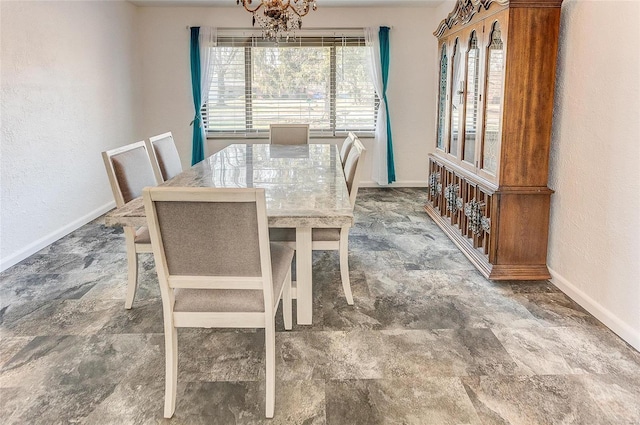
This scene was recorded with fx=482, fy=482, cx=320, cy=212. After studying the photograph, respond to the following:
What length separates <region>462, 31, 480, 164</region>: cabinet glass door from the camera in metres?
3.46

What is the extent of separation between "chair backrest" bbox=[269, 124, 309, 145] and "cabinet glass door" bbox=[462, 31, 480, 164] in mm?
1653

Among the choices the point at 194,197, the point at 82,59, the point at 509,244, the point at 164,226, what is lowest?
the point at 509,244

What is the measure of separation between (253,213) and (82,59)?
3818mm

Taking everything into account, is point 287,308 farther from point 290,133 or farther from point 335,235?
point 290,133

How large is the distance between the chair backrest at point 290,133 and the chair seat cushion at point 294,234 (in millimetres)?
2272

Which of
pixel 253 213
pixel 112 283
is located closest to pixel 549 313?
pixel 253 213

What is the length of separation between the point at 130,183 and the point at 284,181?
0.82 metres

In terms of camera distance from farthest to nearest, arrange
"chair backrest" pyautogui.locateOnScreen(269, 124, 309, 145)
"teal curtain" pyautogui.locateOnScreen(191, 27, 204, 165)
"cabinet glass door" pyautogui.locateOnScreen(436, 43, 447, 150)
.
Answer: "teal curtain" pyautogui.locateOnScreen(191, 27, 204, 165), "chair backrest" pyautogui.locateOnScreen(269, 124, 309, 145), "cabinet glass door" pyautogui.locateOnScreen(436, 43, 447, 150)

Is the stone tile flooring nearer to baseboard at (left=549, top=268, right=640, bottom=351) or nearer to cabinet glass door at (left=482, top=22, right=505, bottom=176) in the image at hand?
baseboard at (left=549, top=268, right=640, bottom=351)

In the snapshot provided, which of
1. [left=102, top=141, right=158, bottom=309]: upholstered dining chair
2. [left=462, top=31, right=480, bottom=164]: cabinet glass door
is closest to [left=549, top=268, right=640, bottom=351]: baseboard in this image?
[left=462, top=31, right=480, bottom=164]: cabinet glass door

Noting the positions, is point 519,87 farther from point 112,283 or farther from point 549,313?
point 112,283

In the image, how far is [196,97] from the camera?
20.0 feet

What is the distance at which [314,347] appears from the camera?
2.28 metres

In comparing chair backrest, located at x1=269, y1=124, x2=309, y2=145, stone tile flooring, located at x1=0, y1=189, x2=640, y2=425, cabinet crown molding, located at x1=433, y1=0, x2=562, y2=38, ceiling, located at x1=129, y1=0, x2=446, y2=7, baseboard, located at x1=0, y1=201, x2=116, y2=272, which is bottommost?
stone tile flooring, located at x1=0, y1=189, x2=640, y2=425
